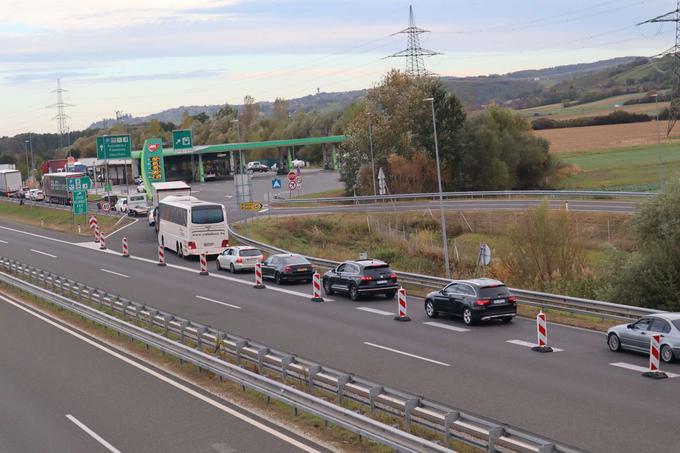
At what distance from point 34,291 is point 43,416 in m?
18.6

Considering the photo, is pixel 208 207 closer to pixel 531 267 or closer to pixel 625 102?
pixel 531 267

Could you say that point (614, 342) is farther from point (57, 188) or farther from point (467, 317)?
point (57, 188)

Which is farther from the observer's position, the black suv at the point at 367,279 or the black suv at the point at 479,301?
the black suv at the point at 367,279

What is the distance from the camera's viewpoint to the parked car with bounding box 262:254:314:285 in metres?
37.5

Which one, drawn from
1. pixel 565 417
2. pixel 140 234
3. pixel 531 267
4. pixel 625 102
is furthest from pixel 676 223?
pixel 625 102

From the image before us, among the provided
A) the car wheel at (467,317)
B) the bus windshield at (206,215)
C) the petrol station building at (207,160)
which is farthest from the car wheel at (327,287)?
the petrol station building at (207,160)

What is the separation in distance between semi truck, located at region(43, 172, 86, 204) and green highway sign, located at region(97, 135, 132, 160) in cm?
1137

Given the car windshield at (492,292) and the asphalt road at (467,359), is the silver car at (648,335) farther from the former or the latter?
the car windshield at (492,292)

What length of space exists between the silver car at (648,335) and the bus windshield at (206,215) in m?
28.3

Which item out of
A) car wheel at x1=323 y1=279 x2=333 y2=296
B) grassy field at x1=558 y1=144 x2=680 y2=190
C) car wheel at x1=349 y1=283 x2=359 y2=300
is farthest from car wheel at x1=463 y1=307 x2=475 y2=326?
grassy field at x1=558 y1=144 x2=680 y2=190

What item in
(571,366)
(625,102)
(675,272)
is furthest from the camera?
(625,102)

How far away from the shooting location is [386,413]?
1553cm

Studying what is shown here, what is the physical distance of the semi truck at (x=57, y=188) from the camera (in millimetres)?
91981

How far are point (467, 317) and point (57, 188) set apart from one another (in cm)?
7650
